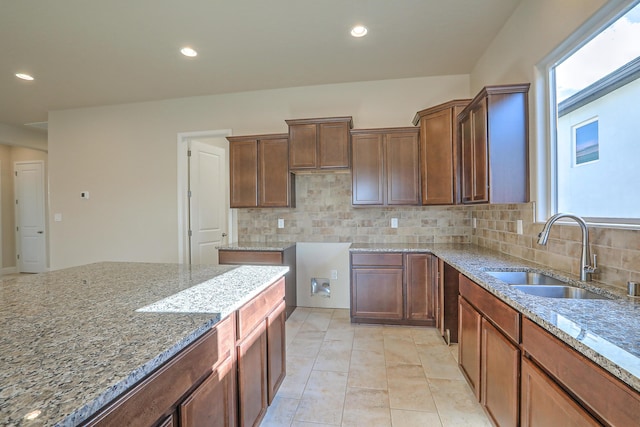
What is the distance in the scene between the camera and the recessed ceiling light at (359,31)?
261 centimetres

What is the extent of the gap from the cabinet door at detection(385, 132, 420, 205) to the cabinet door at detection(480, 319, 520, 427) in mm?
1839

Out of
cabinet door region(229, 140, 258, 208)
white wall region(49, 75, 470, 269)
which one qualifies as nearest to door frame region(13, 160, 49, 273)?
white wall region(49, 75, 470, 269)

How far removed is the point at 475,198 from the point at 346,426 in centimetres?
202

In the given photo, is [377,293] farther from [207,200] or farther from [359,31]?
[207,200]

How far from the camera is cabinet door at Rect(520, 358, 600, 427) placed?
0.94 meters

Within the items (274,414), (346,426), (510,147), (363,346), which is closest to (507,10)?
(510,147)

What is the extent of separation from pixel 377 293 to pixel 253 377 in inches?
73.9

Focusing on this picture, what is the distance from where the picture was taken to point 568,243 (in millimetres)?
1786

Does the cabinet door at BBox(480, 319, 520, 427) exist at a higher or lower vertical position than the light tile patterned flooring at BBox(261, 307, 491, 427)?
higher

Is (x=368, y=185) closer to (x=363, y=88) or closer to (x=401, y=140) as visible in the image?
(x=401, y=140)

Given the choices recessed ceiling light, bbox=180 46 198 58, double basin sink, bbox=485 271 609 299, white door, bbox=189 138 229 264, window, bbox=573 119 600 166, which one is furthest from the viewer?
white door, bbox=189 138 229 264

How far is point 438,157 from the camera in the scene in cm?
307

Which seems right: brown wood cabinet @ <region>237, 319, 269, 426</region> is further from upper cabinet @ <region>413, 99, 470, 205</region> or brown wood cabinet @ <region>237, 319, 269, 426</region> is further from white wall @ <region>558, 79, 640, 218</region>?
upper cabinet @ <region>413, 99, 470, 205</region>

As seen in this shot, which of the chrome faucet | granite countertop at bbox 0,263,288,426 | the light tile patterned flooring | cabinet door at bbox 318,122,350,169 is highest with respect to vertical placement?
cabinet door at bbox 318,122,350,169
